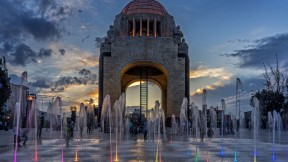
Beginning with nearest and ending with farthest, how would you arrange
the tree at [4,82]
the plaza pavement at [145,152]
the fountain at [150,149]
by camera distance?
the plaza pavement at [145,152]
the fountain at [150,149]
the tree at [4,82]

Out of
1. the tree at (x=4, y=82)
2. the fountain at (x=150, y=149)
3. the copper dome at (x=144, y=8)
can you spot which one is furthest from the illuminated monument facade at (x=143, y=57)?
the tree at (x=4, y=82)

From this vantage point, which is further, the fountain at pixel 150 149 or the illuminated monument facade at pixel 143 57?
the illuminated monument facade at pixel 143 57

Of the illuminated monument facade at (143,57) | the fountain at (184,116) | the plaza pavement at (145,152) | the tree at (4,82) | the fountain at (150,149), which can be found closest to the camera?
the plaza pavement at (145,152)

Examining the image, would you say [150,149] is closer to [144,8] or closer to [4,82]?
[4,82]

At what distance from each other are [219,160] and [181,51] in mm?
31341

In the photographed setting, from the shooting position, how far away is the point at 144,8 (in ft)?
147

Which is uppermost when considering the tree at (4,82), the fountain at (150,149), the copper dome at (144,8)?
the copper dome at (144,8)

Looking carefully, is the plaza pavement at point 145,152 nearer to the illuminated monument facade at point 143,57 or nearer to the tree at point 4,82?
the tree at point 4,82

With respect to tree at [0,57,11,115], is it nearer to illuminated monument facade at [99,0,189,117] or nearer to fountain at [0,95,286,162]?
fountain at [0,95,286,162]

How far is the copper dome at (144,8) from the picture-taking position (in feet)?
146

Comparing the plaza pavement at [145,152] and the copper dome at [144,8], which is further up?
the copper dome at [144,8]

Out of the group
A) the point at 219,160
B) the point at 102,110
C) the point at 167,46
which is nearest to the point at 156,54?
the point at 167,46

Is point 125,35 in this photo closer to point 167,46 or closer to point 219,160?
point 167,46

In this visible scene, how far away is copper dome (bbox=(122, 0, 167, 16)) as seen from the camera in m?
44.5
